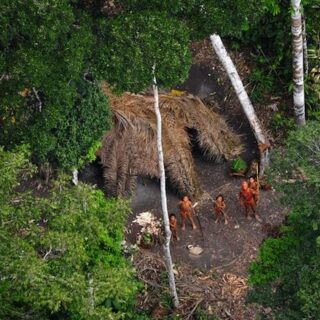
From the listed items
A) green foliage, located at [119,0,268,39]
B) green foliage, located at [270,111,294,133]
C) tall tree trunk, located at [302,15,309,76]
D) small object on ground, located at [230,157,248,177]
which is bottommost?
small object on ground, located at [230,157,248,177]

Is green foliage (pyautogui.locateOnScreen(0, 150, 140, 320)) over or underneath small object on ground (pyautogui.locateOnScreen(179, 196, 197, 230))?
over

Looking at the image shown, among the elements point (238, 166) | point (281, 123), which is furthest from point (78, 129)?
point (281, 123)

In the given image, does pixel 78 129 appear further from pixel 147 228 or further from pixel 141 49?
pixel 141 49

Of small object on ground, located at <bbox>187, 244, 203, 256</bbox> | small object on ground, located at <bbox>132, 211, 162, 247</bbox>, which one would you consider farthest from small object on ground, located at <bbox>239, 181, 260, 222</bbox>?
small object on ground, located at <bbox>132, 211, 162, 247</bbox>

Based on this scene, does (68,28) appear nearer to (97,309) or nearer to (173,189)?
(97,309)

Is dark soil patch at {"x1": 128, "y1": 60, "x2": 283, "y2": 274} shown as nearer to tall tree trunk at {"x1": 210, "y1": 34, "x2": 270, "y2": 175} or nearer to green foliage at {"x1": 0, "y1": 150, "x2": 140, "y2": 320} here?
tall tree trunk at {"x1": 210, "y1": 34, "x2": 270, "y2": 175}
